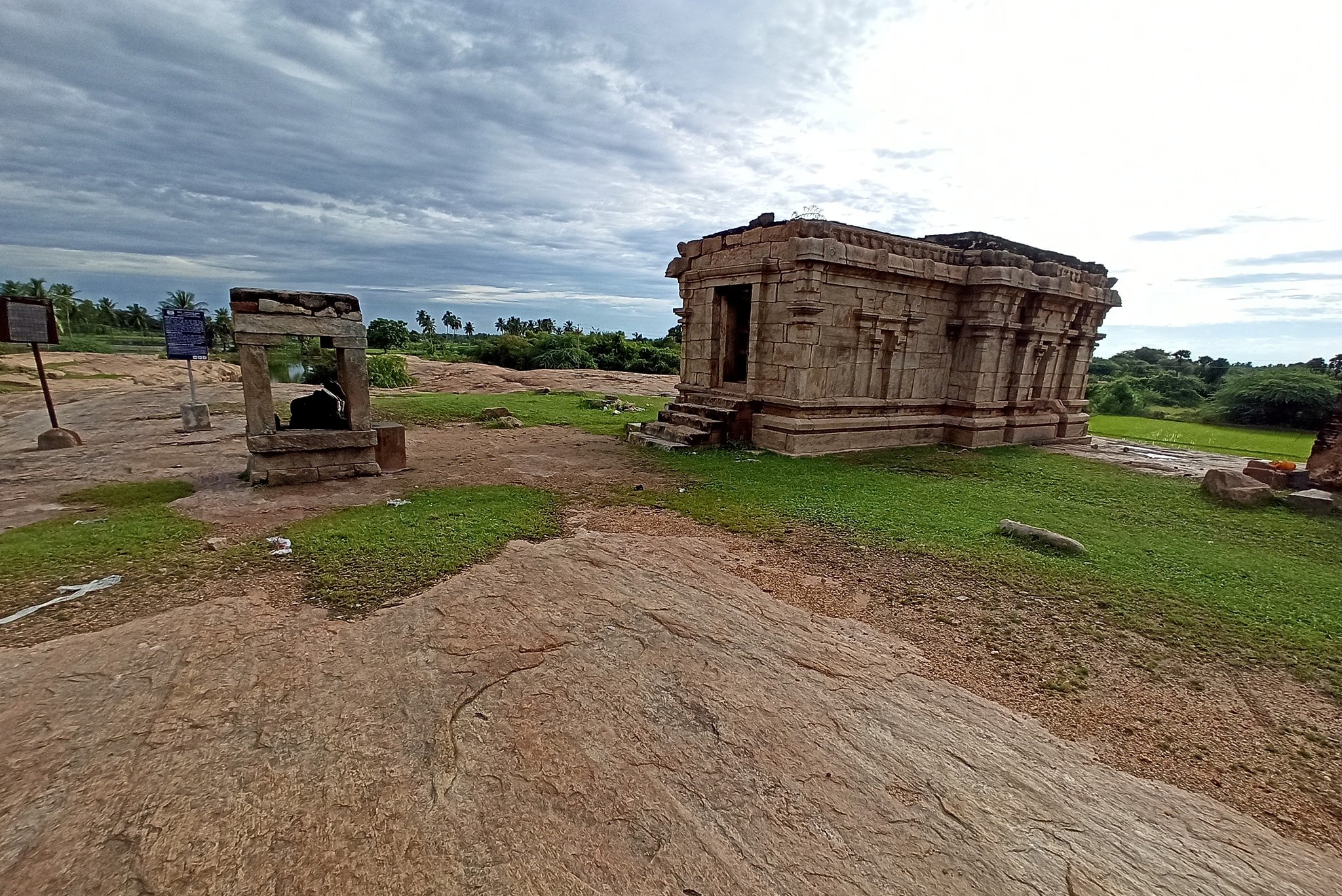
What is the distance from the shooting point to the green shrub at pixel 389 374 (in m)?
23.7

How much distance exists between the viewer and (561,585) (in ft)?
15.5

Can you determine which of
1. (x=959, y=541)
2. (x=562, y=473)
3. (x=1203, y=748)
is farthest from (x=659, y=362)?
(x=1203, y=748)

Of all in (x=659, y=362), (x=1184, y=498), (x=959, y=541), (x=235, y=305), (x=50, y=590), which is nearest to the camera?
(x=50, y=590)

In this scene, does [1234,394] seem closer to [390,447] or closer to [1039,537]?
[1039,537]

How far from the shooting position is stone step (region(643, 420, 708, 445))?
10906 mm

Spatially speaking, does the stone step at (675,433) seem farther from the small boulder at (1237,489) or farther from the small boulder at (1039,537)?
the small boulder at (1237,489)

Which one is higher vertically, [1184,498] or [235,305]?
[235,305]

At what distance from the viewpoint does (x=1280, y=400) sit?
53.6 feet

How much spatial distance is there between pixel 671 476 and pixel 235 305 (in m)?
6.39

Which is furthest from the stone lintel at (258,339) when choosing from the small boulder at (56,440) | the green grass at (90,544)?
the small boulder at (56,440)

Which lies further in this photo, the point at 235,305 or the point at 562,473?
the point at 562,473

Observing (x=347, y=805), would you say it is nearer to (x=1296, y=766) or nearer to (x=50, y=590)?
(x=50, y=590)

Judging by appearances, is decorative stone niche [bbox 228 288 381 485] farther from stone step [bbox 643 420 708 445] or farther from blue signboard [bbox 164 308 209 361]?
blue signboard [bbox 164 308 209 361]

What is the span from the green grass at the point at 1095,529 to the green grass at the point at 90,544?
16.7 ft
